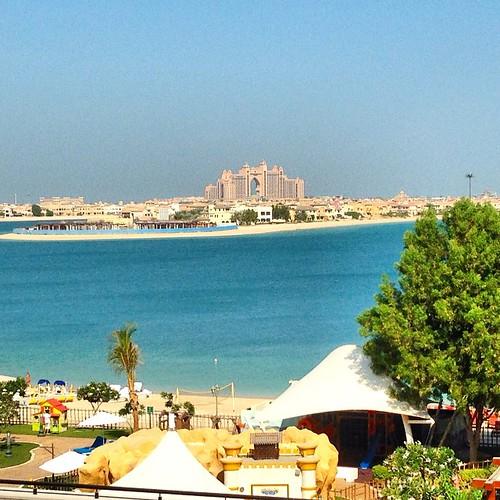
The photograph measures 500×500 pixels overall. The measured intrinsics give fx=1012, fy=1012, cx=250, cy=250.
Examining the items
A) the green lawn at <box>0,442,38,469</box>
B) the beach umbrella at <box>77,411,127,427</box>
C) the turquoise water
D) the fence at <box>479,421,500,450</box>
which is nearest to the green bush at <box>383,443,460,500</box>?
the fence at <box>479,421,500,450</box>

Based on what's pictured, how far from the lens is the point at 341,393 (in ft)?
68.0

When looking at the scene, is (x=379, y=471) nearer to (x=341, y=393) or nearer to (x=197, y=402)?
(x=341, y=393)

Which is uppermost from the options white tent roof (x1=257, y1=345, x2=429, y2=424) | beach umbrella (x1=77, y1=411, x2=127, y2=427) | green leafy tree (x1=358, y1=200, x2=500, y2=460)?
green leafy tree (x1=358, y1=200, x2=500, y2=460)

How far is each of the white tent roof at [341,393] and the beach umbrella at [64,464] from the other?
4166mm

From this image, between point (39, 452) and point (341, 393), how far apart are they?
7.45m

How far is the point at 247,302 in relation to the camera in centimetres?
8331

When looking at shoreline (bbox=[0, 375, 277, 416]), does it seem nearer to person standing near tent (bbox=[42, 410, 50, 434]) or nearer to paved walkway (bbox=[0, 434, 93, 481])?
person standing near tent (bbox=[42, 410, 50, 434])

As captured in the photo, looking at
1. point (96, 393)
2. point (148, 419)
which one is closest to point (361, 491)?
point (96, 393)

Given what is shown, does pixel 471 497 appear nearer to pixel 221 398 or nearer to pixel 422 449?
pixel 422 449

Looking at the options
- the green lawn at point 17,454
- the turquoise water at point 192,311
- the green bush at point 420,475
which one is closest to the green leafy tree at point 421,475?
the green bush at point 420,475

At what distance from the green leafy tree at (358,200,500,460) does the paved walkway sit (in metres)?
7.45

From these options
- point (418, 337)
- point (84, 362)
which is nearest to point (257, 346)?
point (84, 362)

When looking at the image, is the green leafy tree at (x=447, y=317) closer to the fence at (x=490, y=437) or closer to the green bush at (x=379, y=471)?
the fence at (x=490, y=437)

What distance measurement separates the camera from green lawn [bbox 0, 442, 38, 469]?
877 inches
